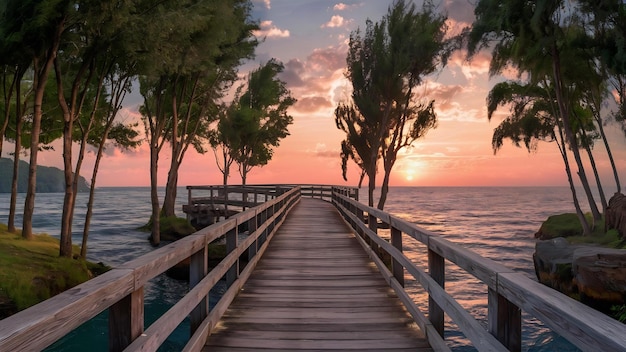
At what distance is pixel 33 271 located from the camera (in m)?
11.7

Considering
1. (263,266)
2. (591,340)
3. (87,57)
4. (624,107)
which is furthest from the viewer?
(624,107)

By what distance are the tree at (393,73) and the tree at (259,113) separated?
486 inches

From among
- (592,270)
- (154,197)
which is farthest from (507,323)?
(154,197)

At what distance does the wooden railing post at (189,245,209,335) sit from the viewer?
4.04 meters

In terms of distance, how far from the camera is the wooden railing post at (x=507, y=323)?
8.34 feet

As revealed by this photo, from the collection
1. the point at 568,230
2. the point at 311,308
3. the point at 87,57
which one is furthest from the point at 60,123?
the point at 568,230

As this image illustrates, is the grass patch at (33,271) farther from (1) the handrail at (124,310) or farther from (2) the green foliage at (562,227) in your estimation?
(2) the green foliage at (562,227)

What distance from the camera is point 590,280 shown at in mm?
11352

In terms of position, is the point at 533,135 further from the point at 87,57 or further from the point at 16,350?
the point at 16,350

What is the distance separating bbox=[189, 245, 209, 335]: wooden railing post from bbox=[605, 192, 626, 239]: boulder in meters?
17.8

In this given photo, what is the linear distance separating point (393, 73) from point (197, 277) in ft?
79.4

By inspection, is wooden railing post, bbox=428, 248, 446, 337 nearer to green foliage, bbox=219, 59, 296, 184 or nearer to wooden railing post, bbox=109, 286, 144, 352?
wooden railing post, bbox=109, 286, 144, 352

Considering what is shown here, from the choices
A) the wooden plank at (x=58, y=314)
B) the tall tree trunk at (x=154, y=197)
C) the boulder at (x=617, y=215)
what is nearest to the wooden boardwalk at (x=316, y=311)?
the wooden plank at (x=58, y=314)

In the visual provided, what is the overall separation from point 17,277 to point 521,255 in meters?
23.1
